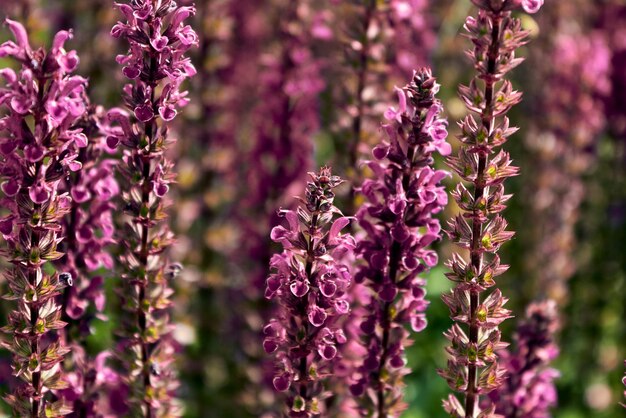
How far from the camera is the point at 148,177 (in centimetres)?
284

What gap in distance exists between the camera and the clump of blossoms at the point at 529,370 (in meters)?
3.32

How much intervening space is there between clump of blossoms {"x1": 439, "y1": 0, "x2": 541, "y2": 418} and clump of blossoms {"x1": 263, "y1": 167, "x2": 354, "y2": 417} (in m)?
0.36

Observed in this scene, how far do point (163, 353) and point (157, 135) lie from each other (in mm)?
809

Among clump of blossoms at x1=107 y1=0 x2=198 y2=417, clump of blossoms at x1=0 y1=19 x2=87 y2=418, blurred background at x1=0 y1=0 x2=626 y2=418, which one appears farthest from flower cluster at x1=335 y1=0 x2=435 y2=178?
clump of blossoms at x1=0 y1=19 x2=87 y2=418

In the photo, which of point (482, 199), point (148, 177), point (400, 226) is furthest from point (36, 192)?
point (482, 199)

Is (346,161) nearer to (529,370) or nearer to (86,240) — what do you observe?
(529,370)

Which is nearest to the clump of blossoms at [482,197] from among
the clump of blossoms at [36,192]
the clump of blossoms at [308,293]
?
the clump of blossoms at [308,293]

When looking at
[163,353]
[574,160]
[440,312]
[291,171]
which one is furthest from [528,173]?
[163,353]

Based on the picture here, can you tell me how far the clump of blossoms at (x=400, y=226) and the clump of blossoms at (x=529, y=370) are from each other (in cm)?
51

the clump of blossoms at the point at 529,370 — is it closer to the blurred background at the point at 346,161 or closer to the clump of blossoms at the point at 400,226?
the clump of blossoms at the point at 400,226

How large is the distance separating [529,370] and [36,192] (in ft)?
6.12

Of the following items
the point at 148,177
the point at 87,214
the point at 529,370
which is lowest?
the point at 529,370

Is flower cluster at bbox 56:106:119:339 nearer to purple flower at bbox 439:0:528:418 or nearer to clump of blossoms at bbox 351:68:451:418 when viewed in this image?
clump of blossoms at bbox 351:68:451:418

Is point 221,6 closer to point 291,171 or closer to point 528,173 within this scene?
point 291,171
